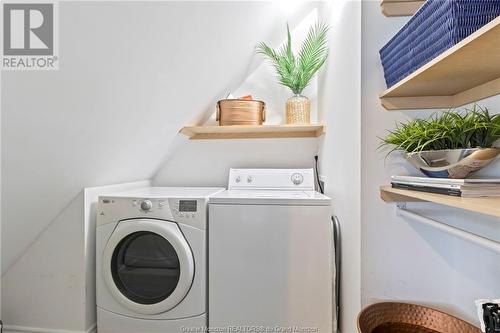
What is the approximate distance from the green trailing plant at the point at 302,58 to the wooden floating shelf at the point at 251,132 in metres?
0.30

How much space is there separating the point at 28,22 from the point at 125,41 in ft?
1.83

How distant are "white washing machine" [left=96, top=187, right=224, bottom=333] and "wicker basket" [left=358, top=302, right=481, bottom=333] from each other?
92 centimetres

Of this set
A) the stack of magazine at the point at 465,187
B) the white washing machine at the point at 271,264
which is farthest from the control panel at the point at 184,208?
the stack of magazine at the point at 465,187

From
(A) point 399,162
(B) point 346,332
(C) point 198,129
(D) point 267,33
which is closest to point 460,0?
(A) point 399,162

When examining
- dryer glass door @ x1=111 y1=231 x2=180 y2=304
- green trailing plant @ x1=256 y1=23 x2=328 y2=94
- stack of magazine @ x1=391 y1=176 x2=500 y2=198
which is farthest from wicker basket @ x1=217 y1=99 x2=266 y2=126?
stack of magazine @ x1=391 y1=176 x2=500 y2=198

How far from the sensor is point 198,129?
2092 millimetres

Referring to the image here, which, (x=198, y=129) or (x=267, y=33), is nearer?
(x=267, y=33)

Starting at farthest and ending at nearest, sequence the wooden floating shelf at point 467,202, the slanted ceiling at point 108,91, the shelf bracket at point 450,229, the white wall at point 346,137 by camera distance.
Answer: the slanted ceiling at point 108,91 → the white wall at point 346,137 → the shelf bracket at point 450,229 → the wooden floating shelf at point 467,202

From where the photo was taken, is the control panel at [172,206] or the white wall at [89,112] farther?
the control panel at [172,206]

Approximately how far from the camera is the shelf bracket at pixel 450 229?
27.6 inches

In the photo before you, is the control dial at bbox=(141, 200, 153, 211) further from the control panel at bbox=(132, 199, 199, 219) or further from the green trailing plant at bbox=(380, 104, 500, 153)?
the green trailing plant at bbox=(380, 104, 500, 153)

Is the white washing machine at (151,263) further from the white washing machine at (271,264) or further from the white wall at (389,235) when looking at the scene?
the white wall at (389,235)

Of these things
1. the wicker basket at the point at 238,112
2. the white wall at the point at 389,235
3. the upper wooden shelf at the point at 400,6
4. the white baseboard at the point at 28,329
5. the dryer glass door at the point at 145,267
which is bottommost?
the white baseboard at the point at 28,329

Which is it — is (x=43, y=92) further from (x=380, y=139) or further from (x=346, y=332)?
(x=346, y=332)
